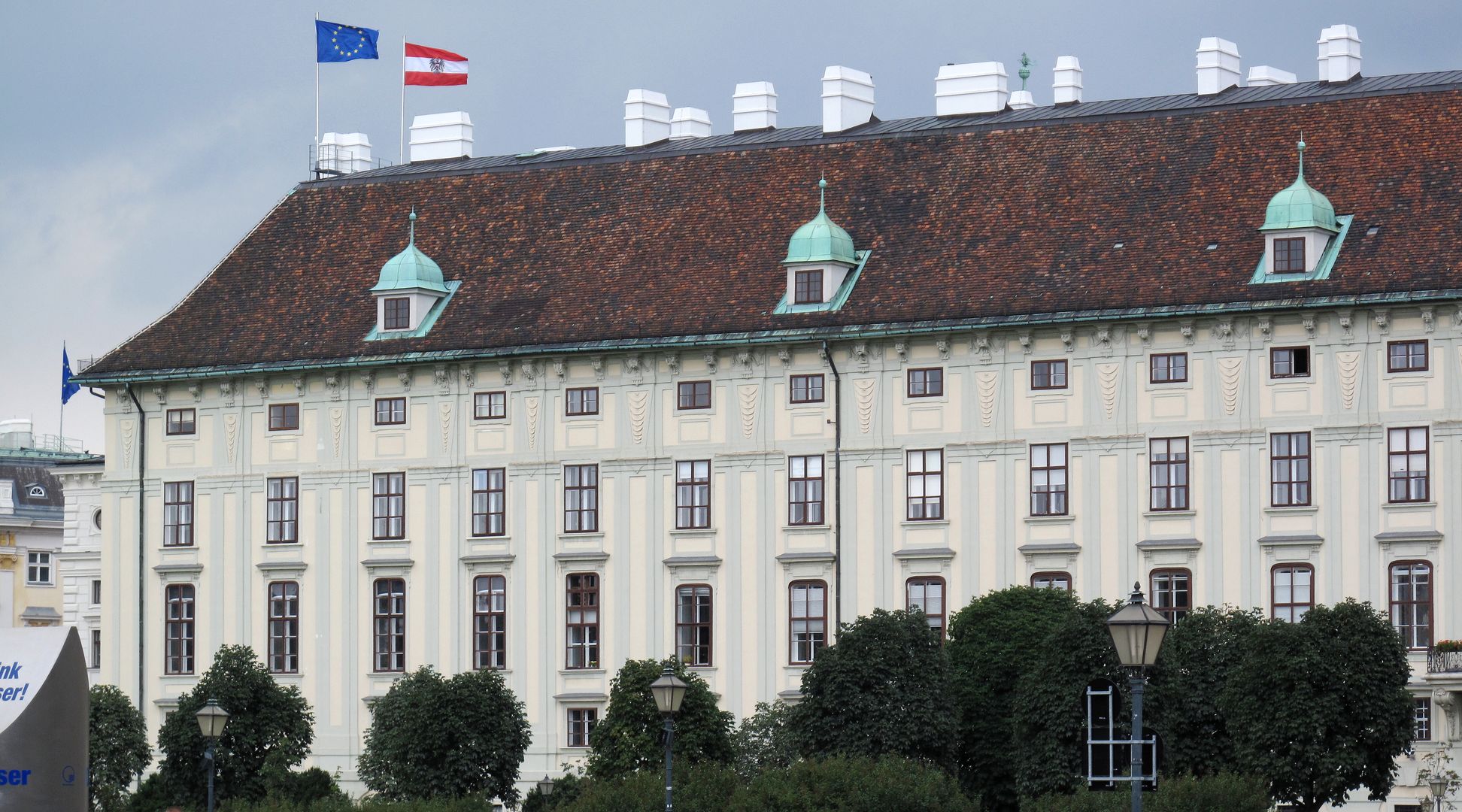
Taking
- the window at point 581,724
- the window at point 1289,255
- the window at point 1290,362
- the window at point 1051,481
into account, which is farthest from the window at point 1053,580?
the window at point 581,724

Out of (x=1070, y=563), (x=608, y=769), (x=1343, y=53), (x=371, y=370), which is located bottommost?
(x=608, y=769)

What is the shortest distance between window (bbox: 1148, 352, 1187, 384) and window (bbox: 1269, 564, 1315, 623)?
465 cm

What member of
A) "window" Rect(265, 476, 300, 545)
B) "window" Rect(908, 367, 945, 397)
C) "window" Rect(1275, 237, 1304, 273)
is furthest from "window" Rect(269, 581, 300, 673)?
"window" Rect(1275, 237, 1304, 273)

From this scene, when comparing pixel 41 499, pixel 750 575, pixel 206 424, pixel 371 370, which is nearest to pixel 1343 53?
pixel 750 575

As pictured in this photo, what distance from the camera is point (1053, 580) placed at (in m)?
67.2

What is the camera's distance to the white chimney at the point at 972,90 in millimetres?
74812

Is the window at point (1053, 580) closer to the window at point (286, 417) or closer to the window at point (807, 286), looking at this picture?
the window at point (807, 286)

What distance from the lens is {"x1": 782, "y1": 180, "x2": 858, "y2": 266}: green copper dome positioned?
69750 mm

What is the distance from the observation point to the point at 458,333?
73.8 m

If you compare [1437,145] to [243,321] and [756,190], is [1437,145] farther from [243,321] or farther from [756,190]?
[243,321]

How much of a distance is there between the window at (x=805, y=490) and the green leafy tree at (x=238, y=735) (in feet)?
39.2

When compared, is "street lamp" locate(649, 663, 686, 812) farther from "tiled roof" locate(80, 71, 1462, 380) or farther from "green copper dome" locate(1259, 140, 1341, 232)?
"green copper dome" locate(1259, 140, 1341, 232)

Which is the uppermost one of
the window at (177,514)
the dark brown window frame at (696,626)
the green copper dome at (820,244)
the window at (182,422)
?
the green copper dome at (820,244)

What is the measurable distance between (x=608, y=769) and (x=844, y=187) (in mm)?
17315
